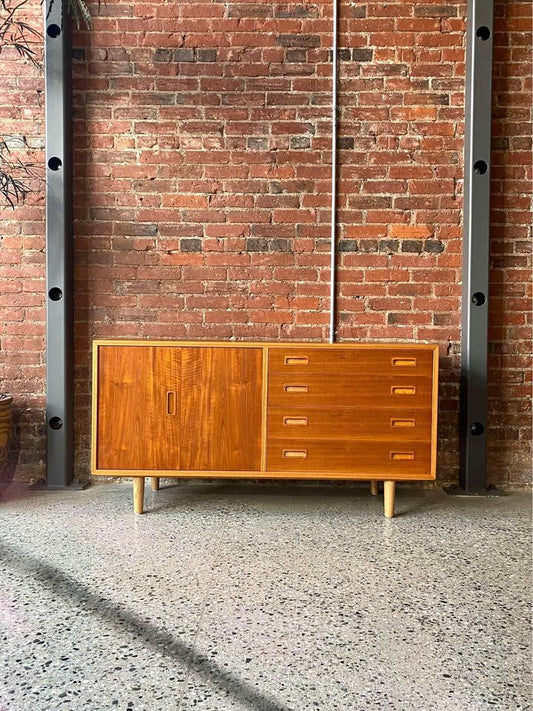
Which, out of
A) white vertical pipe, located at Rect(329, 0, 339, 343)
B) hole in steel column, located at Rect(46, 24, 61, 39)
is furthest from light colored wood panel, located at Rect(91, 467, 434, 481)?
hole in steel column, located at Rect(46, 24, 61, 39)

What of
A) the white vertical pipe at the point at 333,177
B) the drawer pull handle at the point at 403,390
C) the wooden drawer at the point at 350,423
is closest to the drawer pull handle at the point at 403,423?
the wooden drawer at the point at 350,423

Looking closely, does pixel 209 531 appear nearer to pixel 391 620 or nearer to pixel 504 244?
pixel 391 620

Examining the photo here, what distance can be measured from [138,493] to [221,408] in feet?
1.83

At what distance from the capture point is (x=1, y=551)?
89.0 inches

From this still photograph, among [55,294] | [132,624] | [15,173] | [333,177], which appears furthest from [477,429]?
[15,173]

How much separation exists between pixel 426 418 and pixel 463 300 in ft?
2.57

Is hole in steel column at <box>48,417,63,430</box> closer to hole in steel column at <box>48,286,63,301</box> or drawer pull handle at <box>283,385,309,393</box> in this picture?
hole in steel column at <box>48,286,63,301</box>

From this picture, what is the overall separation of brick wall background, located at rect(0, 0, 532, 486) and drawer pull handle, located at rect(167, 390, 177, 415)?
558 mm

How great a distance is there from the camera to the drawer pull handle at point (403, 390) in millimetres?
2664

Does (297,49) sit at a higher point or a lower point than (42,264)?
higher

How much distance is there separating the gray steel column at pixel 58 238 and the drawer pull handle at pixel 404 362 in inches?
65.7

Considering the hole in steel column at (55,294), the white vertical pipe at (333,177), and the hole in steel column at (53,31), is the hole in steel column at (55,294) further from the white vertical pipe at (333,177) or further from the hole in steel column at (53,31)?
the white vertical pipe at (333,177)

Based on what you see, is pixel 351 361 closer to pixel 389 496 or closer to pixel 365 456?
pixel 365 456

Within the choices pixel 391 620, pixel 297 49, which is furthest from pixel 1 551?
pixel 297 49
